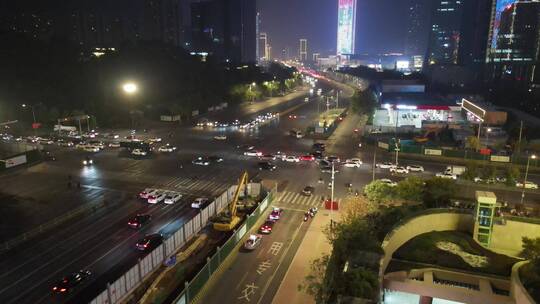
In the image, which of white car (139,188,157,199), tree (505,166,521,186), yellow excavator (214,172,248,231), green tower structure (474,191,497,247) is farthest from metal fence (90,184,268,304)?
tree (505,166,521,186)

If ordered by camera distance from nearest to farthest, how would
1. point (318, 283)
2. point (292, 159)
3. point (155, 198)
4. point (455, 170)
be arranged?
point (318, 283) < point (155, 198) < point (455, 170) < point (292, 159)

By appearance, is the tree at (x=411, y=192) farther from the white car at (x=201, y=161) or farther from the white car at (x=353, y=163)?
the white car at (x=201, y=161)

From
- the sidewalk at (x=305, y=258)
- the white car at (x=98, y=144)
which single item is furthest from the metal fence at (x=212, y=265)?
the white car at (x=98, y=144)

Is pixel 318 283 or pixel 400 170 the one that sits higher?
pixel 318 283

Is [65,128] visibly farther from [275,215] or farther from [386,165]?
[386,165]

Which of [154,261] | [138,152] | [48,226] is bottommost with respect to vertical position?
[48,226]

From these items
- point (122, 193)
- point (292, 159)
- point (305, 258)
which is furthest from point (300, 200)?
point (122, 193)

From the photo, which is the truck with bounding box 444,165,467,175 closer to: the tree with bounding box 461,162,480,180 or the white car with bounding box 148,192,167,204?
the tree with bounding box 461,162,480,180

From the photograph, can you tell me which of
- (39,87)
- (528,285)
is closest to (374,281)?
(528,285)
